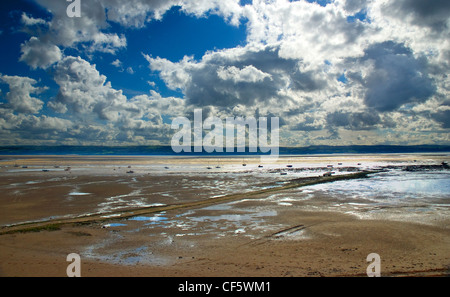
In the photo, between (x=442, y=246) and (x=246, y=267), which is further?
(x=442, y=246)

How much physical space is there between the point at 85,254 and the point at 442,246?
1526 cm

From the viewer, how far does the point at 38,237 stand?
44.5 ft
